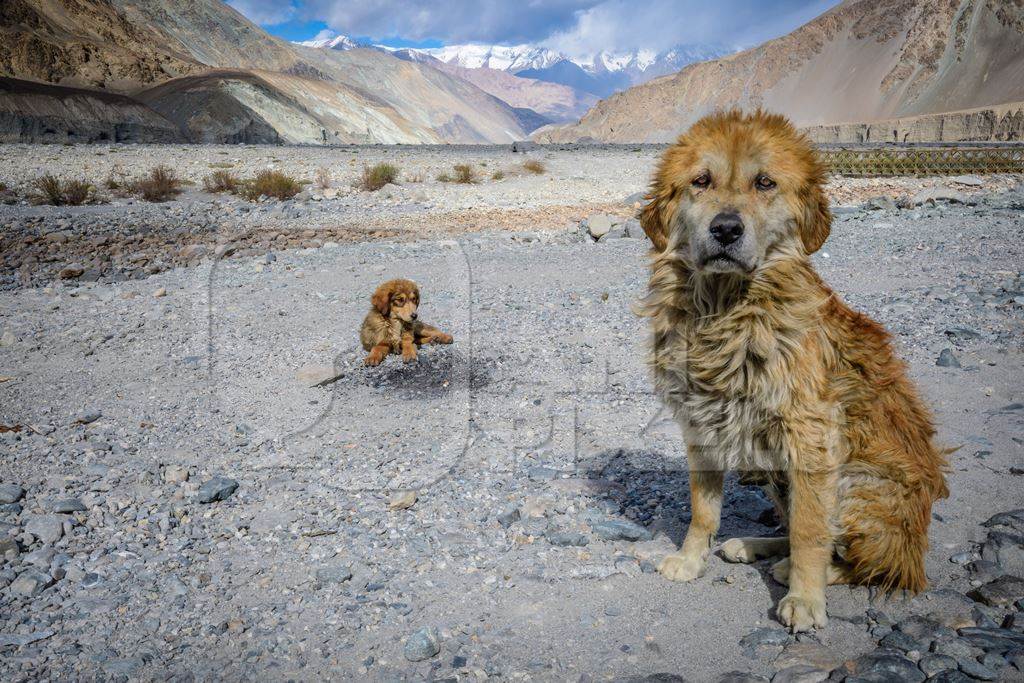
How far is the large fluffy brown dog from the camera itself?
2.89 metres

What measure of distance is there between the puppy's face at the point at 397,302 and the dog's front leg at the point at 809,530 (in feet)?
16.2

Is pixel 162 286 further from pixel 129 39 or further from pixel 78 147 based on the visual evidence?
pixel 129 39

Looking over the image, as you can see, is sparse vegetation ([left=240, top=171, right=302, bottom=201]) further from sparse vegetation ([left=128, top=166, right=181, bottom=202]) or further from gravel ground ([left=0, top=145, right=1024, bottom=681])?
gravel ground ([left=0, top=145, right=1024, bottom=681])

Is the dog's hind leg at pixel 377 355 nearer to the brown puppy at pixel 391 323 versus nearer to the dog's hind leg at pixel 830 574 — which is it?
the brown puppy at pixel 391 323

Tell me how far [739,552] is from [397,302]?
4697 mm

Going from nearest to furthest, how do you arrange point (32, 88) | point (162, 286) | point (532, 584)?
point (532, 584), point (162, 286), point (32, 88)

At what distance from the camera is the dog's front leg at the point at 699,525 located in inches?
132

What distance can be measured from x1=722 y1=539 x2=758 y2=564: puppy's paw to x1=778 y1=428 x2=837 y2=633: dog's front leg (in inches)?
17.3

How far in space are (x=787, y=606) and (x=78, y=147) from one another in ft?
115

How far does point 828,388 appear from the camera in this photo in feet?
9.60

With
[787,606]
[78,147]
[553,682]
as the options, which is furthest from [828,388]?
[78,147]

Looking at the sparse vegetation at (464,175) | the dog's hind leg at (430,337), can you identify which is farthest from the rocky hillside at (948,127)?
the dog's hind leg at (430,337)

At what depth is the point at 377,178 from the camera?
22.3 m

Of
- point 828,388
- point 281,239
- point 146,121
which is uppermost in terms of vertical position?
point 146,121
